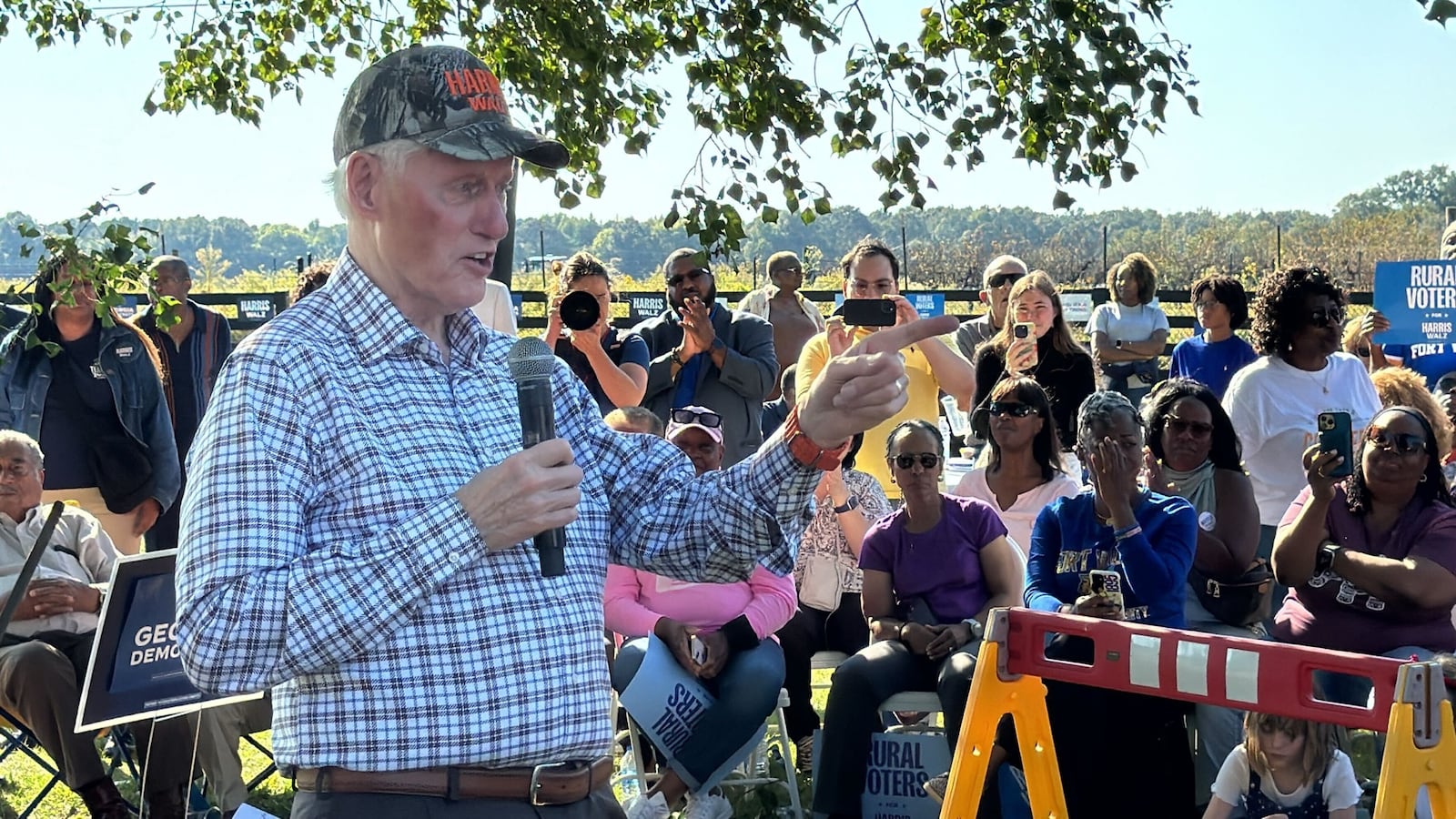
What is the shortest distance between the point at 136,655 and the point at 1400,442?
421 cm

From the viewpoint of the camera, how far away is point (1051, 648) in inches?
179

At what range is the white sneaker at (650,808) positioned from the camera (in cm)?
527

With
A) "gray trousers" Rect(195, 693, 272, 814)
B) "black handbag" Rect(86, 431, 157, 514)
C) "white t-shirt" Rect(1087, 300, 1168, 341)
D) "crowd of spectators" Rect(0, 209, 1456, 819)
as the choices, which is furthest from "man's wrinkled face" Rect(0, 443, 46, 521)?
"white t-shirt" Rect(1087, 300, 1168, 341)

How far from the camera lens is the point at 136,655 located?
14.9 ft

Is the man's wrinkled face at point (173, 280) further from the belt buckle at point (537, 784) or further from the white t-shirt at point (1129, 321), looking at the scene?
the belt buckle at point (537, 784)

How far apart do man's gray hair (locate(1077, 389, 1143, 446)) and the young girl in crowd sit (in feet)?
3.67

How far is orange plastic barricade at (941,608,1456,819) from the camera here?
3172 millimetres

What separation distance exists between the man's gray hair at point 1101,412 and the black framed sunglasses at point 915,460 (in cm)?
61

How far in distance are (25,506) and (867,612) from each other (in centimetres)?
330

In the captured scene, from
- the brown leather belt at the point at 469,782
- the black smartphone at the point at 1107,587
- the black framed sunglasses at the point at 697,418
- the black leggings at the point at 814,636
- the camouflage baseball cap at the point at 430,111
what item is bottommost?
the black leggings at the point at 814,636

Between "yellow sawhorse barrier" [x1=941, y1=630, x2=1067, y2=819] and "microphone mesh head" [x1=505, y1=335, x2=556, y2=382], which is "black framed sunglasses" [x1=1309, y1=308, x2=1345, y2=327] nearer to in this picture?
"yellow sawhorse barrier" [x1=941, y1=630, x2=1067, y2=819]

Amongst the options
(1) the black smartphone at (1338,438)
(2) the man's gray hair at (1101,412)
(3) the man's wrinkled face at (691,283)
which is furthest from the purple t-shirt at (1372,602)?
(3) the man's wrinkled face at (691,283)

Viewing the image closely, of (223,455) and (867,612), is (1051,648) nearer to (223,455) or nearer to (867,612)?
(867,612)

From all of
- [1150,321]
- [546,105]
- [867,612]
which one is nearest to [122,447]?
[546,105]
